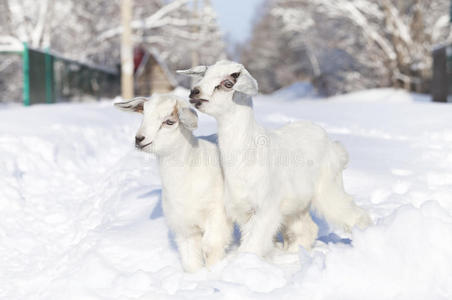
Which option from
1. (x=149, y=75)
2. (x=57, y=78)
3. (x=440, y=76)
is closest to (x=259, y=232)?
(x=57, y=78)

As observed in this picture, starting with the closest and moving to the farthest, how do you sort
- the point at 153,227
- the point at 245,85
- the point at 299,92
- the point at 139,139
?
the point at 245,85, the point at 139,139, the point at 153,227, the point at 299,92

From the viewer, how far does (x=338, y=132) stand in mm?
9531

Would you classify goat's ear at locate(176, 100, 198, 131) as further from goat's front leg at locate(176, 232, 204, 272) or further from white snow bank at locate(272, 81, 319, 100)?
white snow bank at locate(272, 81, 319, 100)

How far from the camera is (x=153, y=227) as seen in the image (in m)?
4.38

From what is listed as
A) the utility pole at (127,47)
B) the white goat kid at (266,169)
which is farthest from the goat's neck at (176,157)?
the utility pole at (127,47)

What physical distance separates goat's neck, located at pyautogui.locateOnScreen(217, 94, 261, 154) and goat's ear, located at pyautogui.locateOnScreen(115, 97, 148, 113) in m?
0.61

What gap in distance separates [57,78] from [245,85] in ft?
56.0

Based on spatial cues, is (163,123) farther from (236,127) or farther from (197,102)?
(236,127)

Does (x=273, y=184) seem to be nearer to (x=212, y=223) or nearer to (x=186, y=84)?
(x=212, y=223)

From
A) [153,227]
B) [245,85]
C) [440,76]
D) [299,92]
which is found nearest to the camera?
[245,85]

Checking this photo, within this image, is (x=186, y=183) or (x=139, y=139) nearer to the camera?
(x=139, y=139)

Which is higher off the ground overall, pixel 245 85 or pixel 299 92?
pixel 245 85

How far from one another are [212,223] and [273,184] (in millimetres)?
505

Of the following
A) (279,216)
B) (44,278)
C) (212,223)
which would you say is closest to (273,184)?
(279,216)
